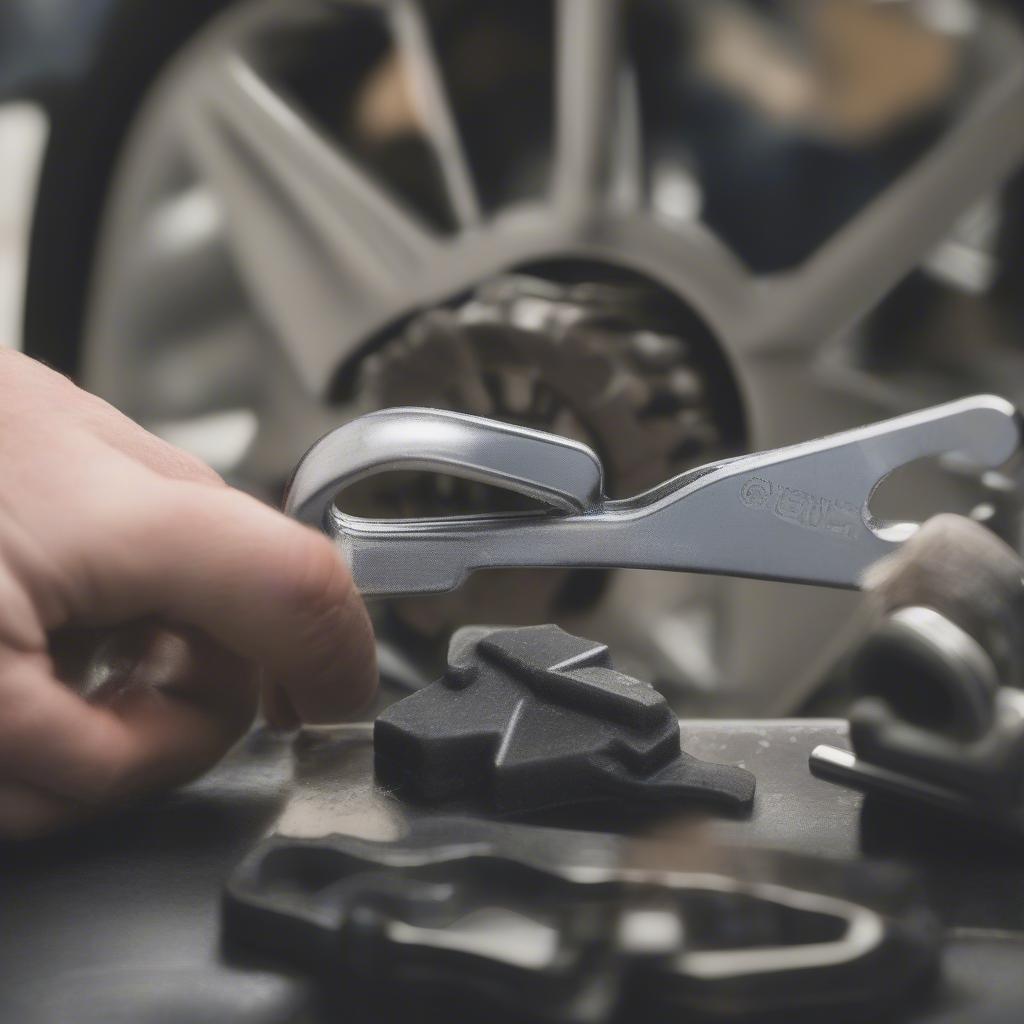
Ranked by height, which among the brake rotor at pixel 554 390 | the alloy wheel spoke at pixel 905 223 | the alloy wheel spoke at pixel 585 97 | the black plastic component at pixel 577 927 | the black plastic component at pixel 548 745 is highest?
the alloy wheel spoke at pixel 585 97

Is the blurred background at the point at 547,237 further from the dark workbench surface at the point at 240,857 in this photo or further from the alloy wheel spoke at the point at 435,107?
the dark workbench surface at the point at 240,857

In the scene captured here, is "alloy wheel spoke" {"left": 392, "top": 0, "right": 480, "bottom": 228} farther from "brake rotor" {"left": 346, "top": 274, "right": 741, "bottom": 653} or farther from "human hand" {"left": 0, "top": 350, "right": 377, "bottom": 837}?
"human hand" {"left": 0, "top": 350, "right": 377, "bottom": 837}

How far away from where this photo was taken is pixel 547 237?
0.87 m

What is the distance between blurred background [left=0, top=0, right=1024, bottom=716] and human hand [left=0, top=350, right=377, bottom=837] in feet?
1.31

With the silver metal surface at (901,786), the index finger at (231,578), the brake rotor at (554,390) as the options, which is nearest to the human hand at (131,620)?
the index finger at (231,578)

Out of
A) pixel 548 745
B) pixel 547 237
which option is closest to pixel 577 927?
pixel 548 745

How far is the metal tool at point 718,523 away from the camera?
456 mm

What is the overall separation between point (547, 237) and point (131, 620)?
0.51m

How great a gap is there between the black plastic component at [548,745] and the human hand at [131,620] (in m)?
0.04

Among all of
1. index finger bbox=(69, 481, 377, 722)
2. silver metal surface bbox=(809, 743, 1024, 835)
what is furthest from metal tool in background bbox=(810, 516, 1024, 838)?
index finger bbox=(69, 481, 377, 722)

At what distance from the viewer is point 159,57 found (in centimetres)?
96

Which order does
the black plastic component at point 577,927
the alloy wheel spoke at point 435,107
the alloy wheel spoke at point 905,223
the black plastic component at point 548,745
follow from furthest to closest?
the alloy wheel spoke at point 435,107 < the alloy wheel spoke at point 905,223 < the black plastic component at point 548,745 < the black plastic component at point 577,927

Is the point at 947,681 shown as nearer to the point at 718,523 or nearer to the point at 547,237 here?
the point at 718,523

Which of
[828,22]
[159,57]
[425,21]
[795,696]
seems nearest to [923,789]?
[795,696]
